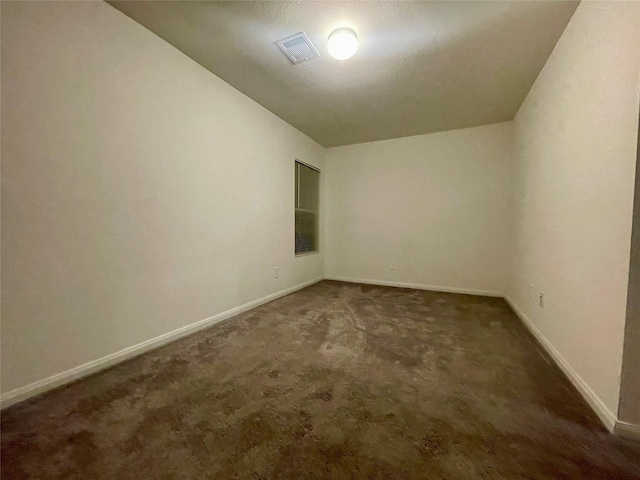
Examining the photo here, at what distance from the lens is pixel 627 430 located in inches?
41.8

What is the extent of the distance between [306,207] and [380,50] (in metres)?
2.49

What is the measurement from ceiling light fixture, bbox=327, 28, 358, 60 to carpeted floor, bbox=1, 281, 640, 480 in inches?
87.8

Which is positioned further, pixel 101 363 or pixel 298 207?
pixel 298 207

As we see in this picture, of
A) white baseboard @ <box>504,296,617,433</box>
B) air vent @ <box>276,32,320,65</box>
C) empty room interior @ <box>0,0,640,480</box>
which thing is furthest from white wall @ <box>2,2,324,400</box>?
white baseboard @ <box>504,296,617,433</box>

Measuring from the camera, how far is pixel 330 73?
89.5 inches

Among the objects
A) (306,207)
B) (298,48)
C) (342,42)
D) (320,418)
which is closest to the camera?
(320,418)

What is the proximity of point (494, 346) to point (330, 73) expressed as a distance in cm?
274

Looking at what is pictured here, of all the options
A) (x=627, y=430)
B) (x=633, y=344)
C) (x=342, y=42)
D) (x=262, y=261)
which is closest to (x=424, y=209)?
(x=262, y=261)

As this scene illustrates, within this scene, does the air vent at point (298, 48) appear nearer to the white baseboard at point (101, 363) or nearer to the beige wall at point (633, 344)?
the beige wall at point (633, 344)

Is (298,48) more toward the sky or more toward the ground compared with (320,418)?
more toward the sky

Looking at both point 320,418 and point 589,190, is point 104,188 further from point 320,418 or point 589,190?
point 589,190

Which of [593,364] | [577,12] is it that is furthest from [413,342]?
[577,12]

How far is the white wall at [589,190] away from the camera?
1097 millimetres

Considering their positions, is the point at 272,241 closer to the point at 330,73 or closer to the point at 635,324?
the point at 330,73
